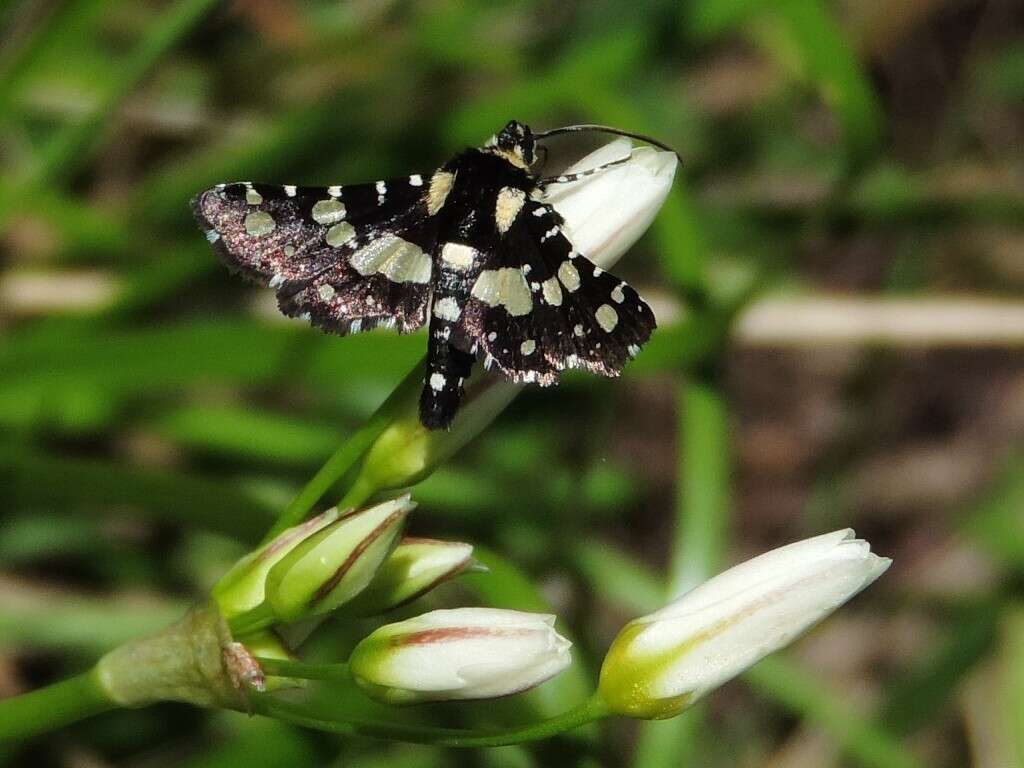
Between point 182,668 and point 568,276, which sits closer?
point 182,668

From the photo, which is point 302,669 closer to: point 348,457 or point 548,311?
point 348,457

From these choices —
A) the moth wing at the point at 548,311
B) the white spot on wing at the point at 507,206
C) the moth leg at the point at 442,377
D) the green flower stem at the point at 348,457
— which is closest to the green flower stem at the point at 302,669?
the green flower stem at the point at 348,457

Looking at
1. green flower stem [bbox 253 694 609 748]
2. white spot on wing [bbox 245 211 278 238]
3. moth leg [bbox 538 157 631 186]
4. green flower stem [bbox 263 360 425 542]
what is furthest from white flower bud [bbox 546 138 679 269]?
green flower stem [bbox 253 694 609 748]

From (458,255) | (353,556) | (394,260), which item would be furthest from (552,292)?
(353,556)

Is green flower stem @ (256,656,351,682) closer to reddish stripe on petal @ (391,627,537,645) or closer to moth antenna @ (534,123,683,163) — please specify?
reddish stripe on petal @ (391,627,537,645)

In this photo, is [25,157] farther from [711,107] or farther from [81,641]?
[711,107]

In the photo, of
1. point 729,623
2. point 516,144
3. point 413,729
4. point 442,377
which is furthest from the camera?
point 516,144
